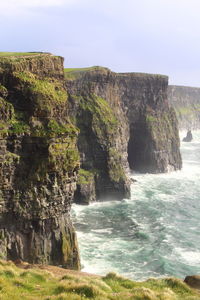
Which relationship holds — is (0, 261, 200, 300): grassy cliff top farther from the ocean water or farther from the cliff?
A: the cliff

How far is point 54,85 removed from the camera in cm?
4809

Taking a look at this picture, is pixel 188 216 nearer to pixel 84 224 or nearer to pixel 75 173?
pixel 84 224

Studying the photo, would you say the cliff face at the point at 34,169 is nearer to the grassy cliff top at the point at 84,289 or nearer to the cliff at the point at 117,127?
the grassy cliff top at the point at 84,289

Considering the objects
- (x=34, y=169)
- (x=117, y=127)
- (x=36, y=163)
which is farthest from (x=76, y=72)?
(x=34, y=169)

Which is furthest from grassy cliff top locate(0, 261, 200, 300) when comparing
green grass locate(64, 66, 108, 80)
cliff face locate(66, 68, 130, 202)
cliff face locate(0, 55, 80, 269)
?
green grass locate(64, 66, 108, 80)

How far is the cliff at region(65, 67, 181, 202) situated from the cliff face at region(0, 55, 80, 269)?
36670mm

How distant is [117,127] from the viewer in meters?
96.8

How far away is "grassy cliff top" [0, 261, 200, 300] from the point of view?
731 inches

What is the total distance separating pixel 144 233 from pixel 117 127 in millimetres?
38033

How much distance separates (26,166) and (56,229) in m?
9.04

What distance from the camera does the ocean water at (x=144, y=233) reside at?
5147cm

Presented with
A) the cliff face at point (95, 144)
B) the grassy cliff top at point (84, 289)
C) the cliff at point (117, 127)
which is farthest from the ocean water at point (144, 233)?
the grassy cliff top at point (84, 289)

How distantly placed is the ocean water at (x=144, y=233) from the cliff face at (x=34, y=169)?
9.23 m

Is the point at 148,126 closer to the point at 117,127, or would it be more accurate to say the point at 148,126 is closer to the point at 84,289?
the point at 117,127
